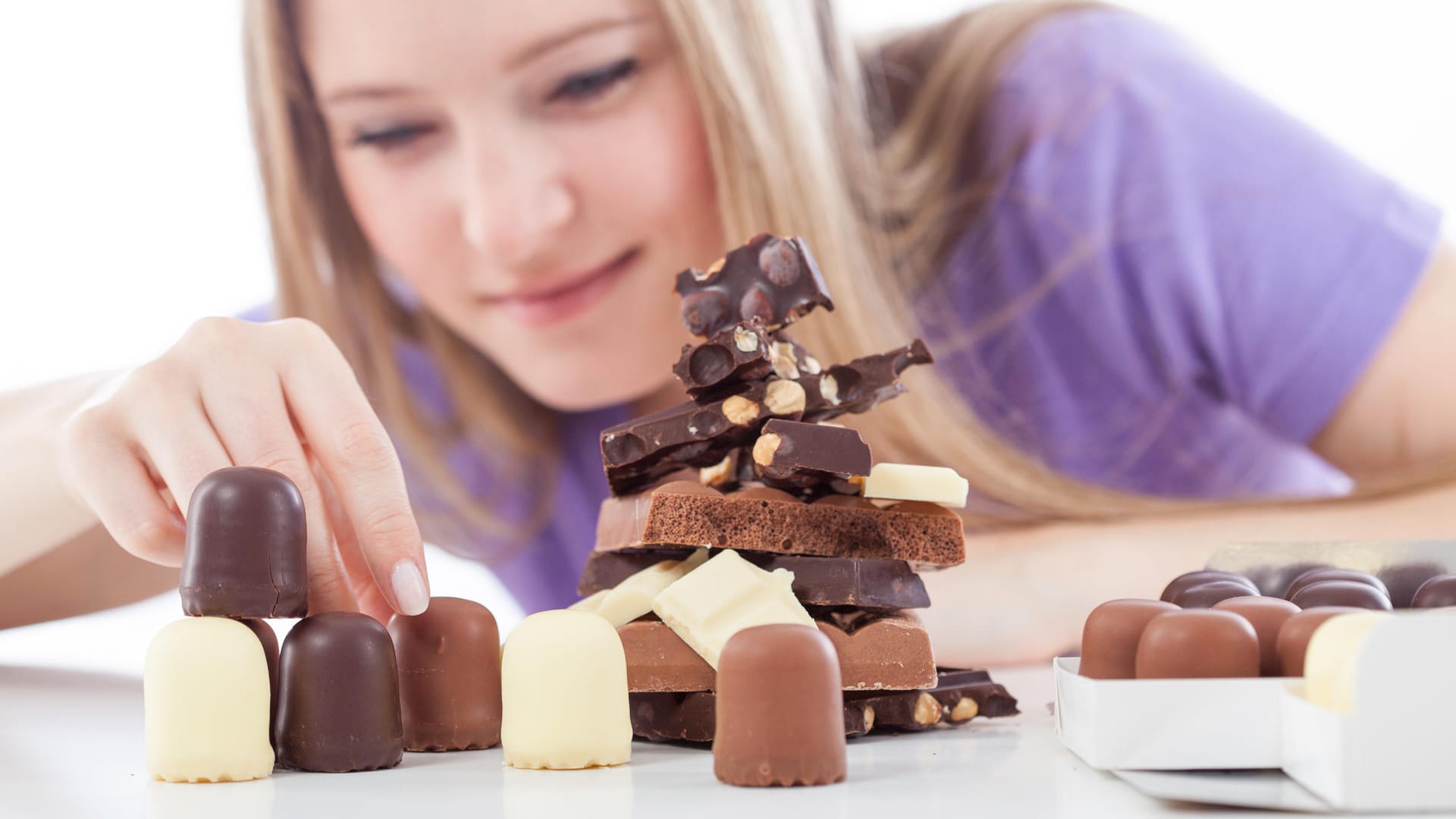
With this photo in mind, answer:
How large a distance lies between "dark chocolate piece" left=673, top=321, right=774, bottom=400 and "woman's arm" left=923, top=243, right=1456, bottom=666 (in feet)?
3.25

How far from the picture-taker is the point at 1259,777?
896 mm

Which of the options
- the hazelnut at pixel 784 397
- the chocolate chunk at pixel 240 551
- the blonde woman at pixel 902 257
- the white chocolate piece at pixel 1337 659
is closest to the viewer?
the white chocolate piece at pixel 1337 659

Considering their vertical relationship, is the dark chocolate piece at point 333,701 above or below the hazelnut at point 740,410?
below

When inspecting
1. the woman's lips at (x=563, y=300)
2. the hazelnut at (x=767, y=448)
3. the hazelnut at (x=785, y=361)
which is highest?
the woman's lips at (x=563, y=300)

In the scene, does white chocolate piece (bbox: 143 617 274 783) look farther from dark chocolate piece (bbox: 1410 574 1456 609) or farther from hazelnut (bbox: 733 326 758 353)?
dark chocolate piece (bbox: 1410 574 1456 609)

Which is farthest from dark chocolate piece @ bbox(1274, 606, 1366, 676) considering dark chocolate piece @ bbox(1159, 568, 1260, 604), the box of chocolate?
dark chocolate piece @ bbox(1159, 568, 1260, 604)

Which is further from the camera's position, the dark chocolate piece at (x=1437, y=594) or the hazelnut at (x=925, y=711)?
the hazelnut at (x=925, y=711)

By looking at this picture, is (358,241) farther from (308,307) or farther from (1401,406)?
(1401,406)

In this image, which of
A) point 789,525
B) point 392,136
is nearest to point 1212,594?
point 789,525

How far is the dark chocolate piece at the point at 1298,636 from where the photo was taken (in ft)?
2.99

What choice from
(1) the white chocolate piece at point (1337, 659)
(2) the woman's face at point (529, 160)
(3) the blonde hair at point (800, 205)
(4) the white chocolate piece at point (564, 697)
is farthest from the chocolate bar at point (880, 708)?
(2) the woman's face at point (529, 160)

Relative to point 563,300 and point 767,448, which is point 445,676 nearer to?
point 767,448

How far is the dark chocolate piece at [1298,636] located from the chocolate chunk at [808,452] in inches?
15.9

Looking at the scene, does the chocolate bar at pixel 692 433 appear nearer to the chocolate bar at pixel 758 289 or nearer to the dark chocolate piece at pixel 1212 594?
the chocolate bar at pixel 758 289
